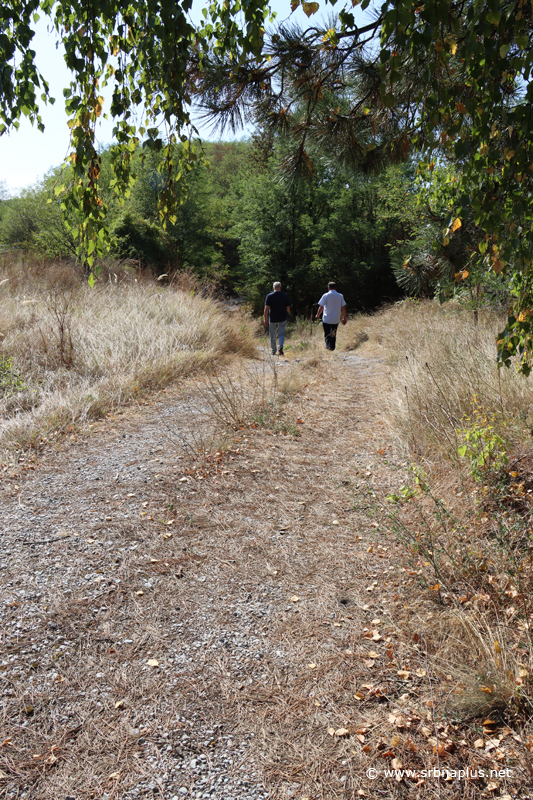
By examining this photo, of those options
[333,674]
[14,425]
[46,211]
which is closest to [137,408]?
[14,425]

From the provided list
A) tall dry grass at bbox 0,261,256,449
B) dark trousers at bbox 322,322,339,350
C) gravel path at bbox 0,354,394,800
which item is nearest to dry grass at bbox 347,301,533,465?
gravel path at bbox 0,354,394,800

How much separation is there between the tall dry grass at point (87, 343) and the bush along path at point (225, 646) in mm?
1711

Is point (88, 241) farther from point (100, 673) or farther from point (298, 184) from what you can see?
point (298, 184)

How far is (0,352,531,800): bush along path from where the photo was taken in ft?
6.62

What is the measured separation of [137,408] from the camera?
22.5 feet

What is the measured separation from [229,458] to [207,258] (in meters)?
25.3

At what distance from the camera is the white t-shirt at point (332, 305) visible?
37.6 feet

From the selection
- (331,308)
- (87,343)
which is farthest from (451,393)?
(331,308)

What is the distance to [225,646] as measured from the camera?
108 inches

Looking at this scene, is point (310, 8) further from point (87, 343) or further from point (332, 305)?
point (332, 305)

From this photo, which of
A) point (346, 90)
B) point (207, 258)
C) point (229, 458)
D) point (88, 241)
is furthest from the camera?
point (207, 258)

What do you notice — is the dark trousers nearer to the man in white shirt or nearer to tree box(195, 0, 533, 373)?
the man in white shirt

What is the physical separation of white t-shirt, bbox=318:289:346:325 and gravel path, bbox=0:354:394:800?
6510mm

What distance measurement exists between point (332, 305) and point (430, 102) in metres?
9.81
